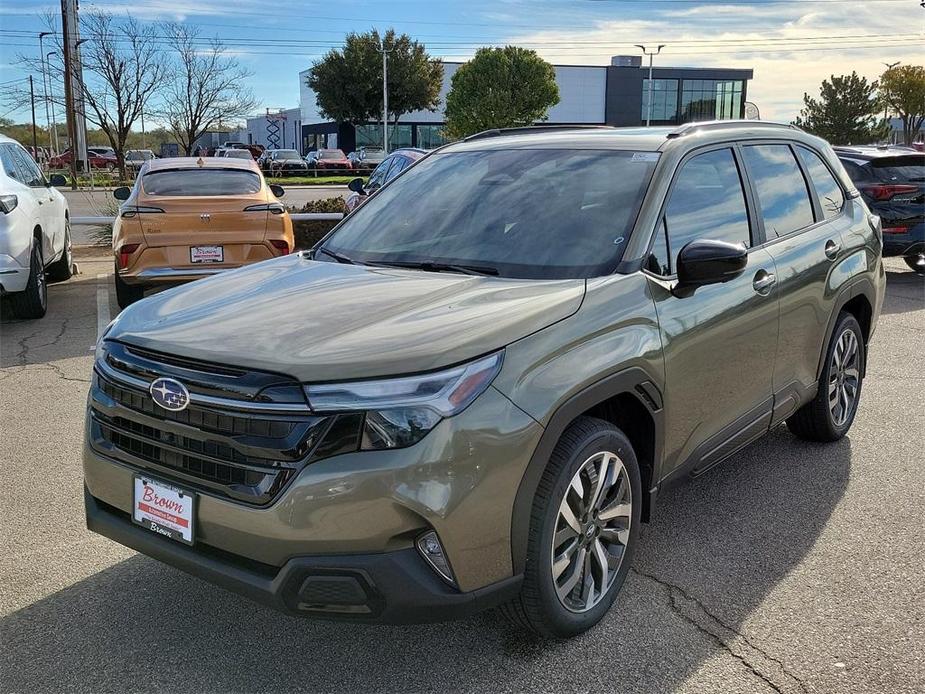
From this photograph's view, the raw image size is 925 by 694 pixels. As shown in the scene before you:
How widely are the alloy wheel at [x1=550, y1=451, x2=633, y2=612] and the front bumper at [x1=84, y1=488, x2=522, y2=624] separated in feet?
1.34

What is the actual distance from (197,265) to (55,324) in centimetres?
157

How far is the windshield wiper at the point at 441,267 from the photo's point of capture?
3388 mm

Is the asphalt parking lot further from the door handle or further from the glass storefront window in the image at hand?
the glass storefront window

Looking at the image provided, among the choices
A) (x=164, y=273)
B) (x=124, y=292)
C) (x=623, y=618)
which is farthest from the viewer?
(x=124, y=292)

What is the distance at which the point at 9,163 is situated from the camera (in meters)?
8.67

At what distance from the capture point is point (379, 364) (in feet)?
8.16

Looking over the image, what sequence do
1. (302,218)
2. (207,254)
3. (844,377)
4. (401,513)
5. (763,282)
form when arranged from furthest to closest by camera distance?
(302,218)
(207,254)
(844,377)
(763,282)
(401,513)

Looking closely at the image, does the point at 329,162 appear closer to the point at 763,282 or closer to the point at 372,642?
the point at 763,282

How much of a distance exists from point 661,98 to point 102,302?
2954 inches

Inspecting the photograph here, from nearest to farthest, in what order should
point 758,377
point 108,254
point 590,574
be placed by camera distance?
point 590,574 < point 758,377 < point 108,254

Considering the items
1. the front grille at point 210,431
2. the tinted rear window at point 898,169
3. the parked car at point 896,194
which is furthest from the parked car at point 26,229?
the tinted rear window at point 898,169

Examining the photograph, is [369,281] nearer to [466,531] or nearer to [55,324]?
[466,531]

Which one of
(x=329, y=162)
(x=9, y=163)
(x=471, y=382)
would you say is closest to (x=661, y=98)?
(x=329, y=162)

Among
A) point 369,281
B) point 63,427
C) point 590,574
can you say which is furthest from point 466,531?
point 63,427
